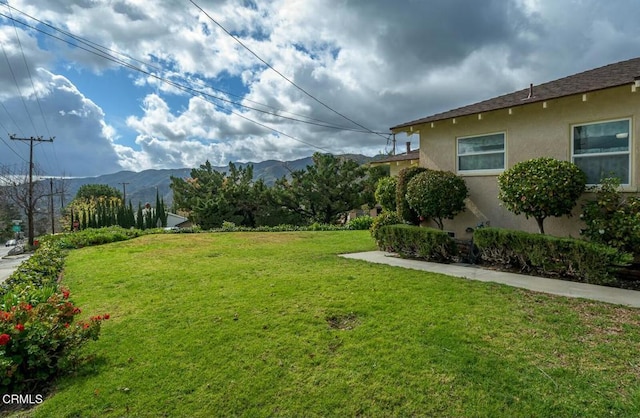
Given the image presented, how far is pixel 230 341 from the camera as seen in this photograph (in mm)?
3803

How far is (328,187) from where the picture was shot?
2616 cm

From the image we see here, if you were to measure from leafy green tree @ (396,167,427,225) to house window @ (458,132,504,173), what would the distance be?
114cm

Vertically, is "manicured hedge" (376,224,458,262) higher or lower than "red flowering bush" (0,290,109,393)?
higher

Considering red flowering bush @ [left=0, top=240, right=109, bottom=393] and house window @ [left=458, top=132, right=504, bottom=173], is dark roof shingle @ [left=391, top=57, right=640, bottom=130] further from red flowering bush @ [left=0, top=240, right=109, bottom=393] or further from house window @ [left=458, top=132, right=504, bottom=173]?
red flowering bush @ [left=0, top=240, right=109, bottom=393]

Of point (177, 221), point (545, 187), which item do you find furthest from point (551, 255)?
point (177, 221)

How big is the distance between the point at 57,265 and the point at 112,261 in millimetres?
1317

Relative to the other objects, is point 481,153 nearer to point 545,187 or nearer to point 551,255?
point 545,187

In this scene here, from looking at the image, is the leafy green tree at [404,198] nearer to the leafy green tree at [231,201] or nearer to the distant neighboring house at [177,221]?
the leafy green tree at [231,201]

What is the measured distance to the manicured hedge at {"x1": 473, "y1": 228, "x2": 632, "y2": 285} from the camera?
5402 mm

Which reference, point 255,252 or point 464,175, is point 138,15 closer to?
point 255,252

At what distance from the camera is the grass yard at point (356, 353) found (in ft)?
8.91

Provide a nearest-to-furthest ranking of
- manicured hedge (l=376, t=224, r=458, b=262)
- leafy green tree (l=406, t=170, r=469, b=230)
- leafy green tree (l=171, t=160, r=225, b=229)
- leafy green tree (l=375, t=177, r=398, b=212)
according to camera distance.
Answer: manicured hedge (l=376, t=224, r=458, b=262) < leafy green tree (l=406, t=170, r=469, b=230) < leafy green tree (l=375, t=177, r=398, b=212) < leafy green tree (l=171, t=160, r=225, b=229)

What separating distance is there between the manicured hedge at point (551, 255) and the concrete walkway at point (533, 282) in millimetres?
256

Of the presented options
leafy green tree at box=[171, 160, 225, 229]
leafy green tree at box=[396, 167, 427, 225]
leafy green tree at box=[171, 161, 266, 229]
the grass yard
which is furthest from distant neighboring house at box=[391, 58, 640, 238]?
leafy green tree at box=[171, 160, 225, 229]
